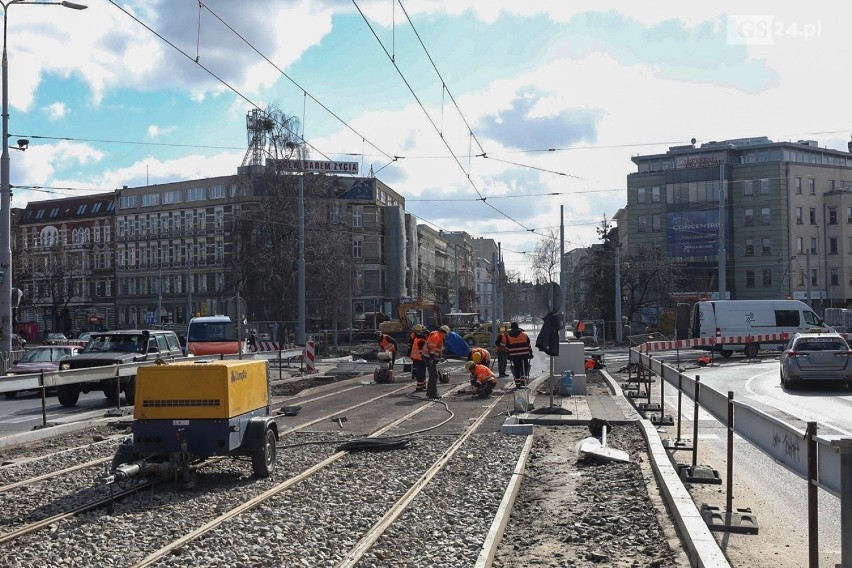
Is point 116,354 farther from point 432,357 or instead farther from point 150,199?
point 150,199

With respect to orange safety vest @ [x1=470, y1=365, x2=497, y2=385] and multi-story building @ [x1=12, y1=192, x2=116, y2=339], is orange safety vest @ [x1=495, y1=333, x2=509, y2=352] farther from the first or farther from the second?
multi-story building @ [x1=12, y1=192, x2=116, y2=339]

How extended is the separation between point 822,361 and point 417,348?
1062 centimetres

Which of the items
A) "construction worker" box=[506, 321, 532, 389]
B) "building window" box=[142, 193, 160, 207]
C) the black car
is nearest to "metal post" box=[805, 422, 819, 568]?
"construction worker" box=[506, 321, 532, 389]

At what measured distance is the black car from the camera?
20922 millimetres

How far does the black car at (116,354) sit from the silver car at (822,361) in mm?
16091

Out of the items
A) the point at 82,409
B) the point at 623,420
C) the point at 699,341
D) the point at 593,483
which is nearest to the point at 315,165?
the point at 699,341

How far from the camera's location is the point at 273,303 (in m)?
55.7

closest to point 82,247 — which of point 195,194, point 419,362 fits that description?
point 195,194

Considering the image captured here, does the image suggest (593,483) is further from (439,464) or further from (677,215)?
(677,215)

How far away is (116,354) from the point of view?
22109mm

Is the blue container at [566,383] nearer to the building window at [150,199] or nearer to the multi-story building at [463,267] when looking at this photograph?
the building window at [150,199]

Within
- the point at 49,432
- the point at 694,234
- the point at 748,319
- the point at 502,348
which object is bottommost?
the point at 49,432

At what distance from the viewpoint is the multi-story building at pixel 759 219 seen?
75.6m

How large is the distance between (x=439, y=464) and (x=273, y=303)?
45.0m
